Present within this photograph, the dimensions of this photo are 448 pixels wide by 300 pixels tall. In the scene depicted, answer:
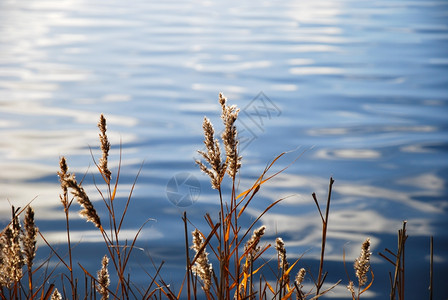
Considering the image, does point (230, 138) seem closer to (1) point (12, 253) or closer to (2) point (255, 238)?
(2) point (255, 238)

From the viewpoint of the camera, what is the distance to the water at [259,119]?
3627 millimetres

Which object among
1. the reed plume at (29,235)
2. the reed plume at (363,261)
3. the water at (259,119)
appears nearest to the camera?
the reed plume at (29,235)

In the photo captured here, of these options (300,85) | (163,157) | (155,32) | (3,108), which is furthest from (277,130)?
(155,32)

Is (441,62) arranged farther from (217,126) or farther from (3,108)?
(3,108)

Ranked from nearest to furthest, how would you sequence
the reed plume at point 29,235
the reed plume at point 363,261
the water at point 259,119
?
the reed plume at point 29,235 < the reed plume at point 363,261 < the water at point 259,119

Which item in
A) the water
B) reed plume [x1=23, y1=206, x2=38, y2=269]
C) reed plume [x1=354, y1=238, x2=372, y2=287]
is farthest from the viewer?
the water

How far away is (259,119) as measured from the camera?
19.6 feet

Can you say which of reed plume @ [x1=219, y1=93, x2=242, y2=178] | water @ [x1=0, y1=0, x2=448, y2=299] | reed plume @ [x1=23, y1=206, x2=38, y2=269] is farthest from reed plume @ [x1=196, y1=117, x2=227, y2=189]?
water @ [x1=0, y1=0, x2=448, y2=299]

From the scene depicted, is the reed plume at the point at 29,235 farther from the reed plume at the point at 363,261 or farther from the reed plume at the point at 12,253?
the reed plume at the point at 363,261

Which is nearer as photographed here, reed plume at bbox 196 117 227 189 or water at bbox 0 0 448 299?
reed plume at bbox 196 117 227 189

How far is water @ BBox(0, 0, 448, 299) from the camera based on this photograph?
3627 millimetres

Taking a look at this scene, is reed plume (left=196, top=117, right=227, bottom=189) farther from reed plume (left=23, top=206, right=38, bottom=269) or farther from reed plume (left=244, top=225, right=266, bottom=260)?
reed plume (left=23, top=206, right=38, bottom=269)

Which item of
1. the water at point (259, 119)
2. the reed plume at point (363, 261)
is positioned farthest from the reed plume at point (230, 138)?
the water at point (259, 119)

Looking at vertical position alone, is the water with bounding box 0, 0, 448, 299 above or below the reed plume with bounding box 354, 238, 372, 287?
above
